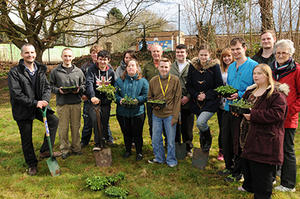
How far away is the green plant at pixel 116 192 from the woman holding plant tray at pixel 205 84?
170cm

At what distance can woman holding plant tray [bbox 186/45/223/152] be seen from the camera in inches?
163

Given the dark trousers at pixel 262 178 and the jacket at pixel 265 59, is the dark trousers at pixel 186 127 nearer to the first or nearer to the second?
the jacket at pixel 265 59

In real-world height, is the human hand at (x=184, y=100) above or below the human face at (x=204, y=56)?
below

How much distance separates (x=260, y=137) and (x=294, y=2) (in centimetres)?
447

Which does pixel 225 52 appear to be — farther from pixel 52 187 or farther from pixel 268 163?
pixel 52 187

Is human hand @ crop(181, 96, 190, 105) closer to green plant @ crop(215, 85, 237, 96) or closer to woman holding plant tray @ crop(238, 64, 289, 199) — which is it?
green plant @ crop(215, 85, 237, 96)

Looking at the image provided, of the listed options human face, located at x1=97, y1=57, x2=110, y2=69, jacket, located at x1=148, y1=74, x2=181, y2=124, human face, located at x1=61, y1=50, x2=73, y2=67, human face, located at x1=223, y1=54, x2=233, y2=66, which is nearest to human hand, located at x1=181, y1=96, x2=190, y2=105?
jacket, located at x1=148, y1=74, x2=181, y2=124

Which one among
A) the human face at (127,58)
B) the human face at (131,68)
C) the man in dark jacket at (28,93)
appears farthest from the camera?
the human face at (127,58)

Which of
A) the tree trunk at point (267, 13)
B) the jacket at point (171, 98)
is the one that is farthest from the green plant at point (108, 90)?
A: the tree trunk at point (267, 13)

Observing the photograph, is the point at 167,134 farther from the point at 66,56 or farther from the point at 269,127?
the point at 66,56

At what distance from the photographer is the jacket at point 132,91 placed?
445 centimetres

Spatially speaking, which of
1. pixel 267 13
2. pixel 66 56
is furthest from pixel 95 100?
pixel 267 13

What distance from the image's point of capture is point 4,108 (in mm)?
9883

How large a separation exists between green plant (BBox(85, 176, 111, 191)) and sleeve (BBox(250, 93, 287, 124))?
2467mm
